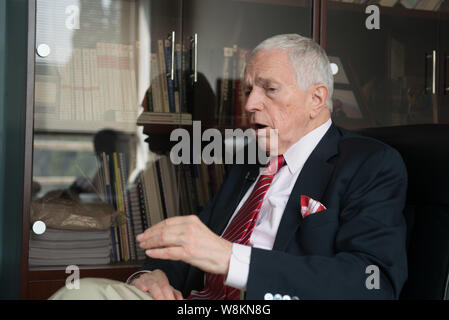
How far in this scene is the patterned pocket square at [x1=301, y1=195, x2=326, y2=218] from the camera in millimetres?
1158

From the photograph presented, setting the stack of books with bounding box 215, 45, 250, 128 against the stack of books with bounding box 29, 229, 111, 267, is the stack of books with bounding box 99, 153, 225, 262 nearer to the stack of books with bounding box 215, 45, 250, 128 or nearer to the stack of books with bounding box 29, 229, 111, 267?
the stack of books with bounding box 29, 229, 111, 267

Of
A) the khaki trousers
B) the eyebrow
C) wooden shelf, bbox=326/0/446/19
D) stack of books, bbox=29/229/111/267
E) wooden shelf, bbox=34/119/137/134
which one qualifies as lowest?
stack of books, bbox=29/229/111/267

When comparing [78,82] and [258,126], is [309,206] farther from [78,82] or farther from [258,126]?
[78,82]

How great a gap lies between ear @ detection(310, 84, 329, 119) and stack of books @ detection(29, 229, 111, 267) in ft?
2.94

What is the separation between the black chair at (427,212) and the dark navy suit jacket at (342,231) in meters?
0.04

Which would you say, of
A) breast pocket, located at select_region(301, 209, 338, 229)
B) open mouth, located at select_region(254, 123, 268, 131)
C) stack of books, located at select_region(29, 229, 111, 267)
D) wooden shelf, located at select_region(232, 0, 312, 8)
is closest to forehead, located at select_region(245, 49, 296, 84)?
open mouth, located at select_region(254, 123, 268, 131)

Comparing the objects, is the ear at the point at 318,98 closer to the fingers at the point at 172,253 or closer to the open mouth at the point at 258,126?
the open mouth at the point at 258,126

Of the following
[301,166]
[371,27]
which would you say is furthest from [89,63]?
[371,27]

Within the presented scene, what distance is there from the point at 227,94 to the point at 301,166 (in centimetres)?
63

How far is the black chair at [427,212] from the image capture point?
1.03 m

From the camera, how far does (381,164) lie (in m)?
1.15

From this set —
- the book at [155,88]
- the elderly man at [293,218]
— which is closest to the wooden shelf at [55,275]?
the elderly man at [293,218]

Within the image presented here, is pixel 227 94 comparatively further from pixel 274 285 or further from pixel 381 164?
pixel 274 285

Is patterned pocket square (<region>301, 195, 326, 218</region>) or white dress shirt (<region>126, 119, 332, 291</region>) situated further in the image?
white dress shirt (<region>126, 119, 332, 291</region>)
